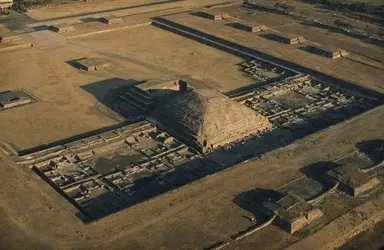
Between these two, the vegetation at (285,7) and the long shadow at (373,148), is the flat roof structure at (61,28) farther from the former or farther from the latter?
the long shadow at (373,148)

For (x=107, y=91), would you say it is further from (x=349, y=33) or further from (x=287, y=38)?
(x=349, y=33)

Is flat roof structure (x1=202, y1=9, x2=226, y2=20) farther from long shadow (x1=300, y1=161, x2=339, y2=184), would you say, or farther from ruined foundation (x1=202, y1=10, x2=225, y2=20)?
long shadow (x1=300, y1=161, x2=339, y2=184)

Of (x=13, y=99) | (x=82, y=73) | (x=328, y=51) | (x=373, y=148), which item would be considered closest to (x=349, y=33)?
(x=328, y=51)

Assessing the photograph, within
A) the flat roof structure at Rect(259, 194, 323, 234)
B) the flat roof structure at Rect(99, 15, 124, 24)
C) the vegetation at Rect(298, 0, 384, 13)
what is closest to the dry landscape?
the flat roof structure at Rect(259, 194, 323, 234)

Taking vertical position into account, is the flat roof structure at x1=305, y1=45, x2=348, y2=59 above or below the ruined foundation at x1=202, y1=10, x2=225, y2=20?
below

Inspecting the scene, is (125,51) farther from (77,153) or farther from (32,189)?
(32,189)

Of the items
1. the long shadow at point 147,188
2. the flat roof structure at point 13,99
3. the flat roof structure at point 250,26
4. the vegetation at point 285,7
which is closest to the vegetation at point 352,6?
the vegetation at point 285,7
